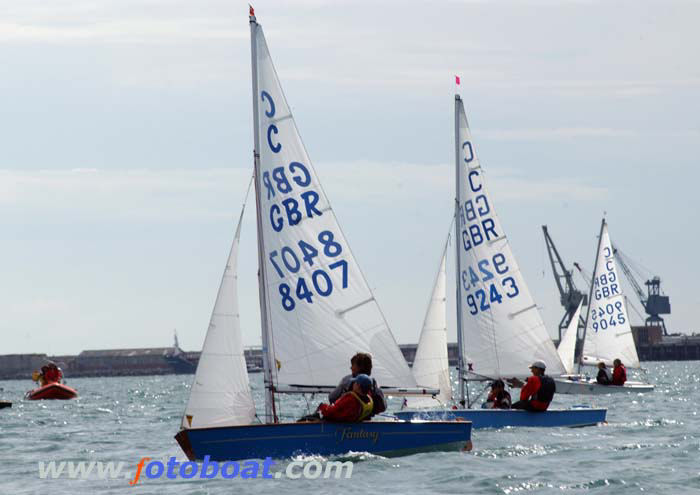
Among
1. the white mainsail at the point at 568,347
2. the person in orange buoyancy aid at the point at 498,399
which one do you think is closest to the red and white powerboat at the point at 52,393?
the white mainsail at the point at 568,347

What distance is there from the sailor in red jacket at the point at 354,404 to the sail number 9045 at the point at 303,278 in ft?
7.13

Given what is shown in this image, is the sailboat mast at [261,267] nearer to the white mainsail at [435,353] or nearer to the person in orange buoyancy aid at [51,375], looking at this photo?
the white mainsail at [435,353]

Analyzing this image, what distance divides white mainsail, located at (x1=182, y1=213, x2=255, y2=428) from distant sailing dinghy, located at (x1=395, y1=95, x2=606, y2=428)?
13.2 metres

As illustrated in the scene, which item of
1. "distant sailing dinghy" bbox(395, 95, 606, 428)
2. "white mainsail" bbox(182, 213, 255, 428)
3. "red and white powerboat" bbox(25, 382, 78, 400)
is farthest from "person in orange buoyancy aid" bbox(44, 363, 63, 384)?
"white mainsail" bbox(182, 213, 255, 428)

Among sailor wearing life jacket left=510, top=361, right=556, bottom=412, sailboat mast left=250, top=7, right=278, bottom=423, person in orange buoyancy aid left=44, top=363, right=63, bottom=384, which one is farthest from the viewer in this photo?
person in orange buoyancy aid left=44, top=363, right=63, bottom=384

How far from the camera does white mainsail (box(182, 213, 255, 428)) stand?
72.9 feet

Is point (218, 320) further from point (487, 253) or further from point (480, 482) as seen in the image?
point (487, 253)

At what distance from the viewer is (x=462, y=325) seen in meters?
35.7

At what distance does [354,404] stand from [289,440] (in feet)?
3.83

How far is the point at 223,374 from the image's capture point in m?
22.4

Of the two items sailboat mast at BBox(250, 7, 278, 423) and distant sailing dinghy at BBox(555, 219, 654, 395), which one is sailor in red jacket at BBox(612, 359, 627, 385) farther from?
sailboat mast at BBox(250, 7, 278, 423)

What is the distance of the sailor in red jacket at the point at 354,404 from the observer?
2216cm

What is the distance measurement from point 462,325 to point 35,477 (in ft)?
48.6

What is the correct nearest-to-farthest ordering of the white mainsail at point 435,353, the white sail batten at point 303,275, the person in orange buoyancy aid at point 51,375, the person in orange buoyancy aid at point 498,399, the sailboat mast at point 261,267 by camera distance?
the sailboat mast at point 261,267 → the white sail batten at point 303,275 → the person in orange buoyancy aid at point 498,399 → the white mainsail at point 435,353 → the person in orange buoyancy aid at point 51,375
